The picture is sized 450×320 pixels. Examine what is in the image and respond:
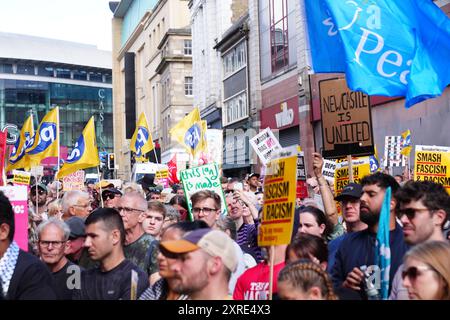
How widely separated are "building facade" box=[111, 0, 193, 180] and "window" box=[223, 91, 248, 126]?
414cm

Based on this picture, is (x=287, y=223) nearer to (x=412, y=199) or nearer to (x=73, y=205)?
(x=412, y=199)

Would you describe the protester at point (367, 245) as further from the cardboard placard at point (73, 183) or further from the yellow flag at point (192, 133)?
the cardboard placard at point (73, 183)

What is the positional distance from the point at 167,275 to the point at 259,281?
4.26ft

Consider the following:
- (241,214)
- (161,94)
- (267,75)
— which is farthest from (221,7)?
(241,214)

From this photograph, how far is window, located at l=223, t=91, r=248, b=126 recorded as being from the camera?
3897cm

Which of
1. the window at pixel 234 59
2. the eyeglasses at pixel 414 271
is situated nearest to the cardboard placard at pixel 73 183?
the eyeglasses at pixel 414 271

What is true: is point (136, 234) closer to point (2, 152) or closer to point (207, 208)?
point (207, 208)

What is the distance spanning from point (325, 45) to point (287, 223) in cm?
391

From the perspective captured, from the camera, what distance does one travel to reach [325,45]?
912 centimetres

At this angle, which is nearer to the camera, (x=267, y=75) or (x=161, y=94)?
(x=267, y=75)

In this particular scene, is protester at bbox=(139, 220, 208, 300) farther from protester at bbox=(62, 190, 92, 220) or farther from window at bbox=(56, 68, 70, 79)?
window at bbox=(56, 68, 70, 79)

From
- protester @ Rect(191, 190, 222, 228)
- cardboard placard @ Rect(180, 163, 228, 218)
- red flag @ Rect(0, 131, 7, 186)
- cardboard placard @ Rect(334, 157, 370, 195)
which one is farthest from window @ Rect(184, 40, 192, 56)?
protester @ Rect(191, 190, 222, 228)

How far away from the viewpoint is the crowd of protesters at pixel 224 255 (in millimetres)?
4391

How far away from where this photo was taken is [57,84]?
112m
